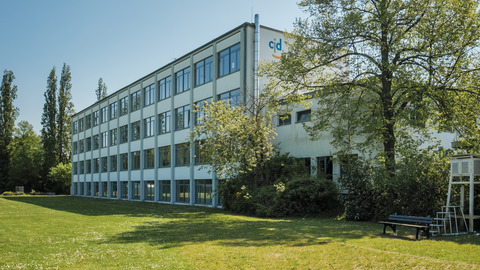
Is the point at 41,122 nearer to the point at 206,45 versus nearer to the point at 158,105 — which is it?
the point at 158,105

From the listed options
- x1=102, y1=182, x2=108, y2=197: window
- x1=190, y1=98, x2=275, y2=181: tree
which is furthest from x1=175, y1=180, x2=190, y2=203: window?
x1=102, y1=182, x2=108, y2=197: window

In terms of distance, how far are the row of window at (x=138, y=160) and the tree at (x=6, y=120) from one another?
19567 millimetres

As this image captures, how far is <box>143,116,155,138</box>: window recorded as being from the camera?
45.5 m

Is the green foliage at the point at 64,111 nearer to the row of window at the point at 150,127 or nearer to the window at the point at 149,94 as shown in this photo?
the row of window at the point at 150,127

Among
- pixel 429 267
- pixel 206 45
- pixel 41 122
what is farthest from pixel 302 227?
pixel 41 122

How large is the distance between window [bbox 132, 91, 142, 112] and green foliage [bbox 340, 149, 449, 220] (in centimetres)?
3269

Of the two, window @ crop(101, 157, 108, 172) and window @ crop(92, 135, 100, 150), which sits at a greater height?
window @ crop(92, 135, 100, 150)

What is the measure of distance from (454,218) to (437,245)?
3.69 metres

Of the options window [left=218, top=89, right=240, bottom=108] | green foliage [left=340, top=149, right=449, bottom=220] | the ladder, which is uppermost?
window [left=218, top=89, right=240, bottom=108]

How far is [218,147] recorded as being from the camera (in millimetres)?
25922

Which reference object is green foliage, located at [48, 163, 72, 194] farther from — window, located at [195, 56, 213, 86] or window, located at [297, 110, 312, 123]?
window, located at [297, 110, 312, 123]

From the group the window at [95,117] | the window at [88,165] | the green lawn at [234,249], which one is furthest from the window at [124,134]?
the green lawn at [234,249]

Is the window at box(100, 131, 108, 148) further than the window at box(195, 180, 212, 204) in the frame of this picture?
Yes

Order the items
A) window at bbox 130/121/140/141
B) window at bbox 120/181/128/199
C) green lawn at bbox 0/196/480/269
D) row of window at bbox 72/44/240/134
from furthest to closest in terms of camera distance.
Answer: window at bbox 120/181/128/199
window at bbox 130/121/140/141
row of window at bbox 72/44/240/134
green lawn at bbox 0/196/480/269
